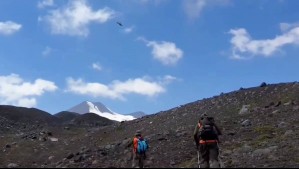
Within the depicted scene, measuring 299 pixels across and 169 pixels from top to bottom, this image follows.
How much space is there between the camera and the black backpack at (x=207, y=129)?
21.5 m

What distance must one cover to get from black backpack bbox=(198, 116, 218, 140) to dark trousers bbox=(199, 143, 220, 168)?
1.01ft

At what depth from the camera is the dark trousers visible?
856 inches

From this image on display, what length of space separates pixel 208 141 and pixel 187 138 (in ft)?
45.5

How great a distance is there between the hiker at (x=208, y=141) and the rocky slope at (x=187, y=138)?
306cm

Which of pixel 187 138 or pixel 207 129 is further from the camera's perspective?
pixel 187 138

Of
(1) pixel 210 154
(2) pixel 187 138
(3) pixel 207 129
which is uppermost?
(2) pixel 187 138

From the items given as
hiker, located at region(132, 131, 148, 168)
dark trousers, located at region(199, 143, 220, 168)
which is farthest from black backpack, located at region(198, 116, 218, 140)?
hiker, located at region(132, 131, 148, 168)

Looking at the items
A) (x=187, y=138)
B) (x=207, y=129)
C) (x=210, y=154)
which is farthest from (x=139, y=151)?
(x=187, y=138)

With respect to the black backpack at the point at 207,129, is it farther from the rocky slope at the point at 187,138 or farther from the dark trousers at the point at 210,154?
the rocky slope at the point at 187,138

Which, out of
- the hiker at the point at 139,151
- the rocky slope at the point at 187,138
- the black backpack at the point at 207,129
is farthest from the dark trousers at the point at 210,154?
the rocky slope at the point at 187,138

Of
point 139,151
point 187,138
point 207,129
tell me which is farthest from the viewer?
point 187,138

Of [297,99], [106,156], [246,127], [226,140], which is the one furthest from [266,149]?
[297,99]

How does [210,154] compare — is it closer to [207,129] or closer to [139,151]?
[207,129]

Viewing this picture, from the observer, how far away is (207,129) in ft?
70.7
